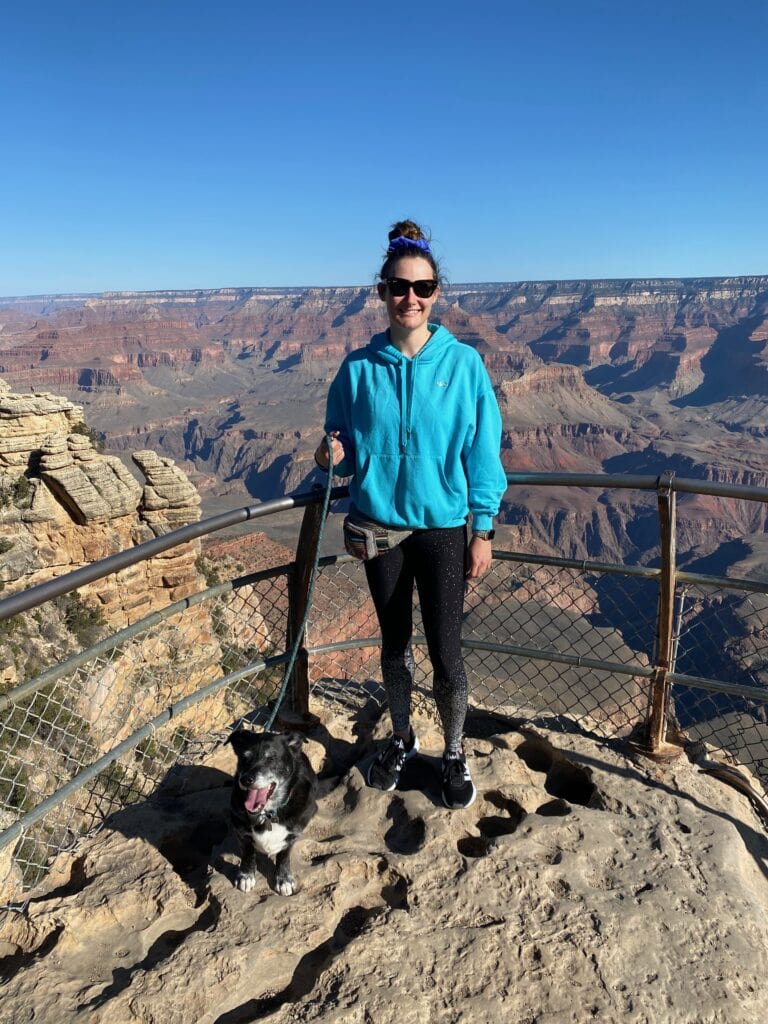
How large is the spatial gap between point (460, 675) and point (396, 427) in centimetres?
119

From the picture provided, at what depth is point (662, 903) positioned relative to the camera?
2.22 metres

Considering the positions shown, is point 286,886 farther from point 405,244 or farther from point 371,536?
point 405,244

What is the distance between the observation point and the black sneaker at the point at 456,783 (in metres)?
2.74

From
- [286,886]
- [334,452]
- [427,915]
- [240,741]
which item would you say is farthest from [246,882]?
[334,452]

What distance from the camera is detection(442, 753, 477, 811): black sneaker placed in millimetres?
2738

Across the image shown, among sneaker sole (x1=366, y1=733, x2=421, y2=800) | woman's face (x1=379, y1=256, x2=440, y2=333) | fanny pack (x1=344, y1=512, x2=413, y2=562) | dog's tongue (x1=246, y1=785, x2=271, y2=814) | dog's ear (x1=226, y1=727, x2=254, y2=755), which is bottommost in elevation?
sneaker sole (x1=366, y1=733, x2=421, y2=800)

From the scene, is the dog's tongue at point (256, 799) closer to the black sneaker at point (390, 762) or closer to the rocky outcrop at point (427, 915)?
the rocky outcrop at point (427, 915)

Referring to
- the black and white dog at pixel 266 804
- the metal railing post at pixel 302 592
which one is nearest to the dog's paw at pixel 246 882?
the black and white dog at pixel 266 804

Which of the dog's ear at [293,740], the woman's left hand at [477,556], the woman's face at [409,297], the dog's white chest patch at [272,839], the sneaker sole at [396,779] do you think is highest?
the woman's face at [409,297]

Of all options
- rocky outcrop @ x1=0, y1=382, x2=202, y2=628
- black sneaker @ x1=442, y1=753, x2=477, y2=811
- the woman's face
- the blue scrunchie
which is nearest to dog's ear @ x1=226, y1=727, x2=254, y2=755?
black sneaker @ x1=442, y1=753, x2=477, y2=811

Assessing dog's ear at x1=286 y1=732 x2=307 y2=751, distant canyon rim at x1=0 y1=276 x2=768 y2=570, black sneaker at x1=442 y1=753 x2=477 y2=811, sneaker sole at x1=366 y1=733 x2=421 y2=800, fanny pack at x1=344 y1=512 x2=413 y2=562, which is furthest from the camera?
distant canyon rim at x1=0 y1=276 x2=768 y2=570

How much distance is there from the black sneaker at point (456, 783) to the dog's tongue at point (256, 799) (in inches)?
34.6

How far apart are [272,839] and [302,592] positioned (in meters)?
1.27

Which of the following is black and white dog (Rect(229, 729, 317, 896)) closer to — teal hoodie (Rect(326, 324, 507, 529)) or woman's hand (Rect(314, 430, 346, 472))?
teal hoodie (Rect(326, 324, 507, 529))
